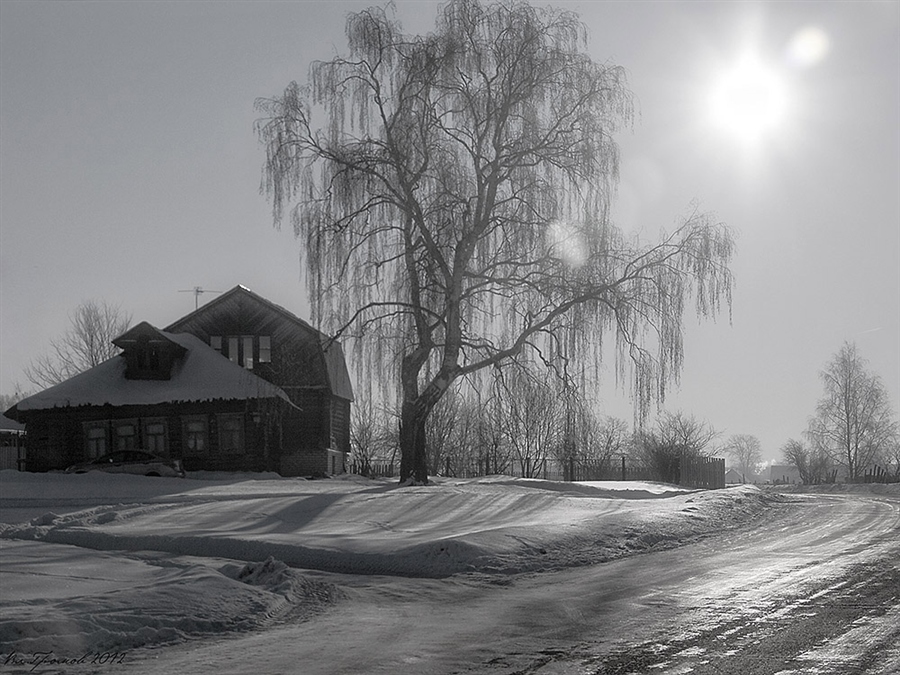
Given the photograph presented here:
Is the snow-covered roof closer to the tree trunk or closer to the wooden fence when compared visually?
the wooden fence

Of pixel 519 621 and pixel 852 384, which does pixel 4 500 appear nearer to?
pixel 519 621

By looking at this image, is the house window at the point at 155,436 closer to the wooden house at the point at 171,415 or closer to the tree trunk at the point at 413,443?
the wooden house at the point at 171,415

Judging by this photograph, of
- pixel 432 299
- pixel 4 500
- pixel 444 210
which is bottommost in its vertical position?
pixel 4 500

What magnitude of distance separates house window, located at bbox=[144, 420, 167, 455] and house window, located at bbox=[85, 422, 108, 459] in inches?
64.2

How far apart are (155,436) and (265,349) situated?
5.91 metres

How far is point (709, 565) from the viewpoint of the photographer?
13.0m

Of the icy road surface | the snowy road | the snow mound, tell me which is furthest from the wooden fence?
the snow mound

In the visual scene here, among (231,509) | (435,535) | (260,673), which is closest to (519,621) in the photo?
(260,673)

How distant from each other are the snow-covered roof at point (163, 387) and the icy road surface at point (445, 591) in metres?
17.3

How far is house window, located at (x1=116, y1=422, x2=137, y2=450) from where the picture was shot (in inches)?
1556

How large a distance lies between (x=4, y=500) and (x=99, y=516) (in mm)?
8262

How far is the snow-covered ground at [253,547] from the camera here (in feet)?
29.6

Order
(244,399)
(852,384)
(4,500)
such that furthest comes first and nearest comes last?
(852,384), (244,399), (4,500)

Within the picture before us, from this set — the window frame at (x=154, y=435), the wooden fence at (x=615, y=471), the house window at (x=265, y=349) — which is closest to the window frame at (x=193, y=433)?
the window frame at (x=154, y=435)
